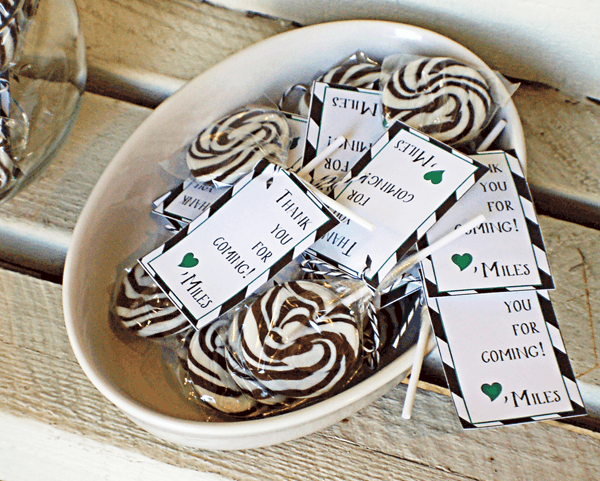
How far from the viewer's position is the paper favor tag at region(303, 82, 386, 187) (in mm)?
531

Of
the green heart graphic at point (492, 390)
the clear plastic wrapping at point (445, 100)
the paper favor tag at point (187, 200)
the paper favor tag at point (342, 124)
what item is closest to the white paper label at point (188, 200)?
the paper favor tag at point (187, 200)

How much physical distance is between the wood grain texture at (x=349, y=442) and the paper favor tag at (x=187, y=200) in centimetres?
19

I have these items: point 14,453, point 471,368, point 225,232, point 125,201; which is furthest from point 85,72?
point 471,368

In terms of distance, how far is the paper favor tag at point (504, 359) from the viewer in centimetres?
42

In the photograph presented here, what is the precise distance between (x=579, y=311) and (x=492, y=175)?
19cm

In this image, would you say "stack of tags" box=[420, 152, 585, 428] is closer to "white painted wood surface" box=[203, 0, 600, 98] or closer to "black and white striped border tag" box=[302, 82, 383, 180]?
"black and white striped border tag" box=[302, 82, 383, 180]

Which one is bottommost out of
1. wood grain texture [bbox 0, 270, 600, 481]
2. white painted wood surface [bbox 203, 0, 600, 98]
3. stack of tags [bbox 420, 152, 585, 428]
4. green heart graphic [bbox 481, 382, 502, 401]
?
wood grain texture [bbox 0, 270, 600, 481]

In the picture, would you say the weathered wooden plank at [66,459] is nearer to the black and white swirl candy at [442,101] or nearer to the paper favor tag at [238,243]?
the paper favor tag at [238,243]

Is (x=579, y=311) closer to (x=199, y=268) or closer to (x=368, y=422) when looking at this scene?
(x=368, y=422)

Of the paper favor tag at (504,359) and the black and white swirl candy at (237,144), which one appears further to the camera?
the black and white swirl candy at (237,144)

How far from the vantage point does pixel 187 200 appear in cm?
53

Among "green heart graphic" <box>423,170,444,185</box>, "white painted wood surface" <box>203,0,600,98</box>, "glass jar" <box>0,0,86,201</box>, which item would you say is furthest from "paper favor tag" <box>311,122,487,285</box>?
"glass jar" <box>0,0,86,201</box>

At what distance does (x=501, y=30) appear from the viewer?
0.62 m

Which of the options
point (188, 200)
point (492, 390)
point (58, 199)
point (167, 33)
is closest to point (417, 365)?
point (492, 390)
